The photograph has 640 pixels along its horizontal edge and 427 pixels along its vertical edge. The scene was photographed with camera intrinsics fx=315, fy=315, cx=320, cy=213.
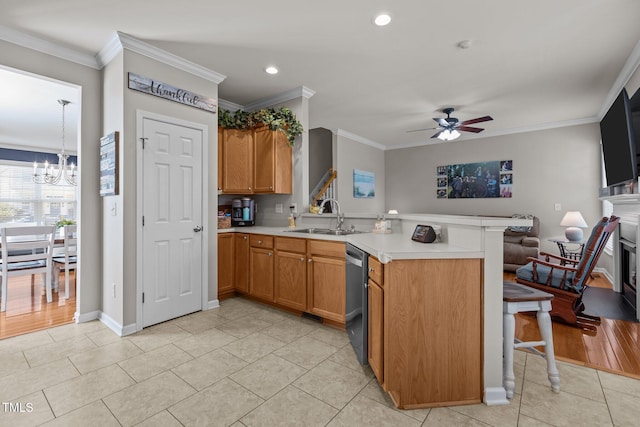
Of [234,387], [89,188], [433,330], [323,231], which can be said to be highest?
[89,188]

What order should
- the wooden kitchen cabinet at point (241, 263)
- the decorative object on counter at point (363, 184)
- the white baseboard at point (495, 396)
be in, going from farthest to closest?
the decorative object on counter at point (363, 184) → the wooden kitchen cabinet at point (241, 263) → the white baseboard at point (495, 396)

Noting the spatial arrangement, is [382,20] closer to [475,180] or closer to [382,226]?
[382,226]

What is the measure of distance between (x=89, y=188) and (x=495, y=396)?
3779 millimetres

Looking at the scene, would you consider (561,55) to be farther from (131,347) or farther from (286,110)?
(131,347)

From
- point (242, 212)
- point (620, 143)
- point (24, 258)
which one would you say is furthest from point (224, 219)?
point (620, 143)

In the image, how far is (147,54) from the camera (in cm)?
298

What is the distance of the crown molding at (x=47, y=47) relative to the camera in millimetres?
2643

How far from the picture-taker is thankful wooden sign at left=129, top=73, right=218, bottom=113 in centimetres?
290

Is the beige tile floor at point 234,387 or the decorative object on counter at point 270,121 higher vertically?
the decorative object on counter at point 270,121

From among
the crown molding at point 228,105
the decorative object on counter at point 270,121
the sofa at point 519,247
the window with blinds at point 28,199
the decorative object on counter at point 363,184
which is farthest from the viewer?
the decorative object on counter at point 363,184

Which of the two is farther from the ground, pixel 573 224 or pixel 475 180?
pixel 475 180

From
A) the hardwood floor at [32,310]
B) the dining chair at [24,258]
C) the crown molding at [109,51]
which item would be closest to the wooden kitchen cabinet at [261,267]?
the hardwood floor at [32,310]

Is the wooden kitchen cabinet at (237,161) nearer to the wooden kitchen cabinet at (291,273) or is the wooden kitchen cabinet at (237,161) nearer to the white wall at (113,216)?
the wooden kitchen cabinet at (291,273)

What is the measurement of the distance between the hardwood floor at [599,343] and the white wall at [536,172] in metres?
3.14
